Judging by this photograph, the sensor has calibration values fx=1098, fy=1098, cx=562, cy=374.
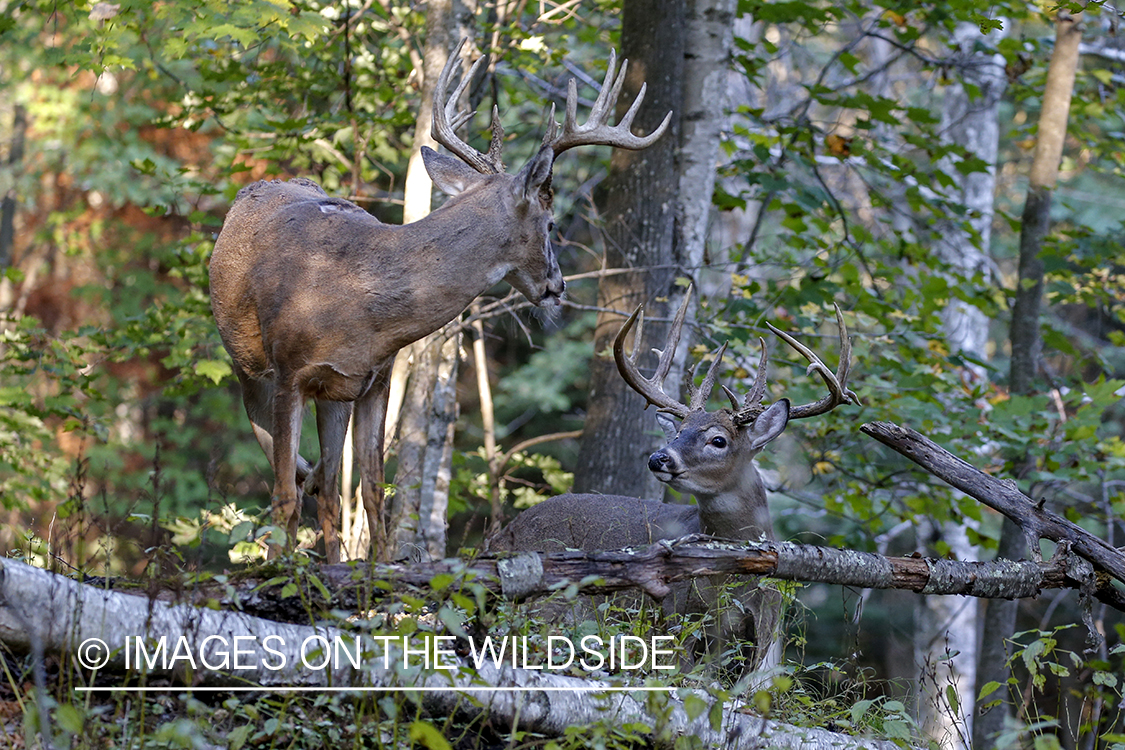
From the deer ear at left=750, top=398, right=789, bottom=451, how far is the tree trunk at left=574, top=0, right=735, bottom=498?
1419 mm

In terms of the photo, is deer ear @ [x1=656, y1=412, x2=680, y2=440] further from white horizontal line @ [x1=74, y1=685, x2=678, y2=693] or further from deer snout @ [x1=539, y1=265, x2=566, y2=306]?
white horizontal line @ [x1=74, y1=685, x2=678, y2=693]

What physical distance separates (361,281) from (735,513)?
7.24ft

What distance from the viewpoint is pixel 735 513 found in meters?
5.45

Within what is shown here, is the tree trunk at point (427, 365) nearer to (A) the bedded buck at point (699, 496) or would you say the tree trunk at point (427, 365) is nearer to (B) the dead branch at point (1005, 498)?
(A) the bedded buck at point (699, 496)

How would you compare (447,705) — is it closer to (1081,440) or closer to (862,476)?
(1081,440)

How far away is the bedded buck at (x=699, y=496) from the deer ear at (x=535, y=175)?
80cm

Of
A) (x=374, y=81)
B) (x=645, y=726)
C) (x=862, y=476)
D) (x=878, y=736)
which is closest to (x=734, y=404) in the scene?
(x=878, y=736)

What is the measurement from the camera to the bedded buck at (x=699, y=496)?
517 cm

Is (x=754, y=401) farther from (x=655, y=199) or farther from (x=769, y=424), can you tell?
(x=655, y=199)

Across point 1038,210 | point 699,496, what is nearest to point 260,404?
point 699,496

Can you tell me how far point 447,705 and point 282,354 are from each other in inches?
77.5

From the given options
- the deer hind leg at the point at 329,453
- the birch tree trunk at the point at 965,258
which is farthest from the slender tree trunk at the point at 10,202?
the birch tree trunk at the point at 965,258

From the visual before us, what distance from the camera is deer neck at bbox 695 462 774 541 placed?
17.8 ft

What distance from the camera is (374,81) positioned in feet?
27.6
